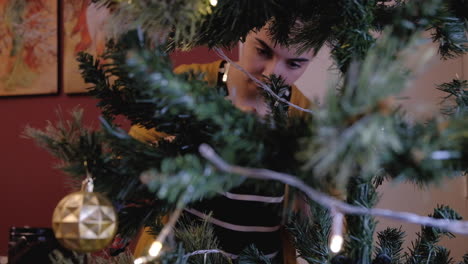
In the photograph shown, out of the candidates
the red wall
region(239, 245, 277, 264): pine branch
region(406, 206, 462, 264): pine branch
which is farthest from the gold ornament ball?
the red wall

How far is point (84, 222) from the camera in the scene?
0.28 metres

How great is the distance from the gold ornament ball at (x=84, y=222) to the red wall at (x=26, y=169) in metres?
1.82

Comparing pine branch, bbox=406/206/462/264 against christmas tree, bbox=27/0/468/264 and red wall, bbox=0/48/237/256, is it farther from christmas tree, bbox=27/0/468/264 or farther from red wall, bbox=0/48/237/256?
red wall, bbox=0/48/237/256

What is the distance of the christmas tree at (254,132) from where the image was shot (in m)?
0.21

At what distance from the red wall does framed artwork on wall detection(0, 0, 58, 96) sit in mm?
70

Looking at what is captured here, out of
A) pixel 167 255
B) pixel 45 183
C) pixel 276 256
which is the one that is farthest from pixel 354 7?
pixel 45 183

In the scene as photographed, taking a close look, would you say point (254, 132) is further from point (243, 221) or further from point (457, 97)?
point (243, 221)

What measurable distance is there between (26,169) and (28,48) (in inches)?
25.6

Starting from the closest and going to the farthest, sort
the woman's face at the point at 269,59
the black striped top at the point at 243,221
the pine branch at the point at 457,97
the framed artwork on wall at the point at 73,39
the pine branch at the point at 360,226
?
the pine branch at the point at 360,226 < the pine branch at the point at 457,97 < the woman's face at the point at 269,59 < the black striped top at the point at 243,221 < the framed artwork on wall at the point at 73,39

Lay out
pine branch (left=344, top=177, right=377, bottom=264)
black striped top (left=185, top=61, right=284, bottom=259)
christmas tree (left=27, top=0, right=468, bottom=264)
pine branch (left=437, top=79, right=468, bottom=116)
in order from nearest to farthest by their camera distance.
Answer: christmas tree (left=27, top=0, right=468, bottom=264) < pine branch (left=344, top=177, right=377, bottom=264) < pine branch (left=437, top=79, right=468, bottom=116) < black striped top (left=185, top=61, right=284, bottom=259)

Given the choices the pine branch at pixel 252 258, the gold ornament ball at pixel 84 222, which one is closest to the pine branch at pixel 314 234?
the pine branch at pixel 252 258

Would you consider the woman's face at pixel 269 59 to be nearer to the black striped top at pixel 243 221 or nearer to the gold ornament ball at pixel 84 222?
the black striped top at pixel 243 221

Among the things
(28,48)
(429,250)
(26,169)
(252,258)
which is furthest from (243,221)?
(28,48)

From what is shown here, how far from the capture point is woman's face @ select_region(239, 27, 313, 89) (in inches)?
26.7
